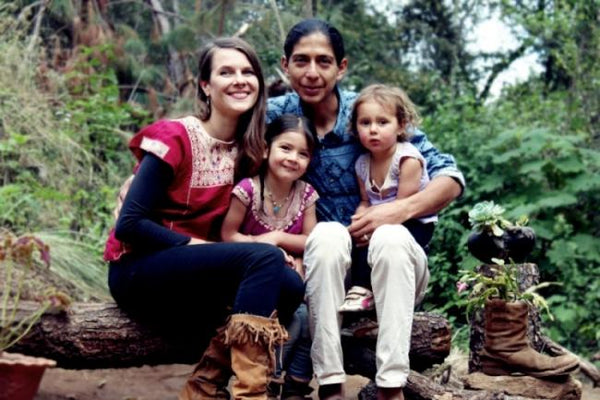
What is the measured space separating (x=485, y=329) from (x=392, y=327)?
0.71m

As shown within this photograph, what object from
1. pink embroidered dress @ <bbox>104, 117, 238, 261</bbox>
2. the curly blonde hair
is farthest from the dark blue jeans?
the curly blonde hair

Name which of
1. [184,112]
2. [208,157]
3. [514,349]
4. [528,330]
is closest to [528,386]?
[514,349]

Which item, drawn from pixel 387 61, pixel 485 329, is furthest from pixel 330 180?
pixel 387 61

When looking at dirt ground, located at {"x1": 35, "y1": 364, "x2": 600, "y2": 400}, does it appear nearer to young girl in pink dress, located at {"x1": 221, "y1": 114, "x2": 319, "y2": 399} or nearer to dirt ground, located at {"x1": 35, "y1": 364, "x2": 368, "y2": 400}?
dirt ground, located at {"x1": 35, "y1": 364, "x2": 368, "y2": 400}

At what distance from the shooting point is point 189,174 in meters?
2.96

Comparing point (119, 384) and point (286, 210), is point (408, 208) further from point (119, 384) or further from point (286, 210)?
point (119, 384)

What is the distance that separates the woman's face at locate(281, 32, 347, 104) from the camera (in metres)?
3.33

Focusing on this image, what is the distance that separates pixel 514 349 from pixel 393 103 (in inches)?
44.4

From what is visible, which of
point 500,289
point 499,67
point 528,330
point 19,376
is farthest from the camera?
point 499,67

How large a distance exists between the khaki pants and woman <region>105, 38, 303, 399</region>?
106mm

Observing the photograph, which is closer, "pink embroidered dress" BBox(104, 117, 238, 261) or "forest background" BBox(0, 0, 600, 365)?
"pink embroidered dress" BBox(104, 117, 238, 261)

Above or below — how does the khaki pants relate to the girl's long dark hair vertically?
below

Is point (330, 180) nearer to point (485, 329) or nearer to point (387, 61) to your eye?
point (485, 329)

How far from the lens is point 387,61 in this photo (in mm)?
14406
